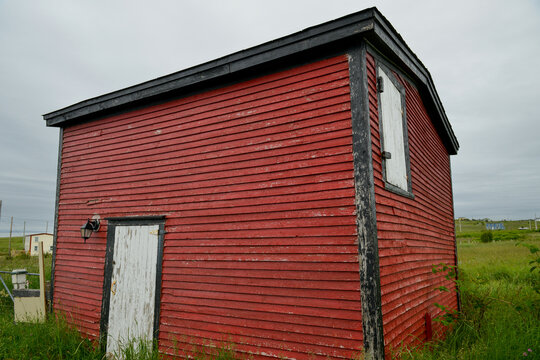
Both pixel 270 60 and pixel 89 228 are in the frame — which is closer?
pixel 270 60

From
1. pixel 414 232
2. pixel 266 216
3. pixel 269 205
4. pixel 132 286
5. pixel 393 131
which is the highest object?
pixel 393 131

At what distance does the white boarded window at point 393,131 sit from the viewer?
17.5 ft

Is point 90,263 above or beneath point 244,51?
beneath

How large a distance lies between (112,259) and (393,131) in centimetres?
571

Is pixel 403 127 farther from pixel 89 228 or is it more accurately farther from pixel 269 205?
pixel 89 228

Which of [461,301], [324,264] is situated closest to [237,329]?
[324,264]

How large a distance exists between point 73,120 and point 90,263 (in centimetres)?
336

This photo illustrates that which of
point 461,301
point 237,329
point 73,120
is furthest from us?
point 461,301

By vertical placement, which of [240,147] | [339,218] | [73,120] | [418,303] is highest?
[73,120]

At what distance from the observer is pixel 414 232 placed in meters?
6.21

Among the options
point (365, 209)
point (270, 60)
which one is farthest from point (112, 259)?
point (365, 209)

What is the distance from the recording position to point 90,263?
7539 mm

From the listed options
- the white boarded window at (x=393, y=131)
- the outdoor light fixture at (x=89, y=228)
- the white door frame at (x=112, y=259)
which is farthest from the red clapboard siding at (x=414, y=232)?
the outdoor light fixture at (x=89, y=228)

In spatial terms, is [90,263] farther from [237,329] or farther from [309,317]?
[309,317]
